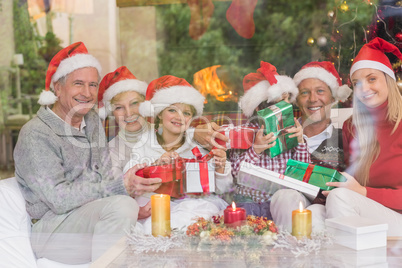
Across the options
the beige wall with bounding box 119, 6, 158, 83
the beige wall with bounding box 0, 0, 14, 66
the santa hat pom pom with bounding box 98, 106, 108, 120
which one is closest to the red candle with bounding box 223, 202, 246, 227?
the santa hat pom pom with bounding box 98, 106, 108, 120

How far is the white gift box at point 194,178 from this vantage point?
179 cm

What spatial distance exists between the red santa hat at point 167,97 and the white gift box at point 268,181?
1.24 feet

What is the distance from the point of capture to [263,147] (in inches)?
71.1

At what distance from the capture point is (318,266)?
1.22m

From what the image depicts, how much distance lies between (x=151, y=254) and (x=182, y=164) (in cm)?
53

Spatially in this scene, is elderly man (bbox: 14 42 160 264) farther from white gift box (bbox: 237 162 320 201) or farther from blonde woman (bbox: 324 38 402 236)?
blonde woman (bbox: 324 38 402 236)

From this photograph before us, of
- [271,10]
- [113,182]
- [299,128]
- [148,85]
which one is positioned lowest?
[113,182]

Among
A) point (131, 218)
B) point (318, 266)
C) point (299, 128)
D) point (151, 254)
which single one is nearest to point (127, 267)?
point (151, 254)

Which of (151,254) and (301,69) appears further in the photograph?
(301,69)

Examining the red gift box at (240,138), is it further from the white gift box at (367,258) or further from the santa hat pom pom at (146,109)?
the white gift box at (367,258)

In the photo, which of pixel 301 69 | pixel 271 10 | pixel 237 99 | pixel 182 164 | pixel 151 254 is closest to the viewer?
pixel 151 254

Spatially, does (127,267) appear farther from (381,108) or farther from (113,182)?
(381,108)

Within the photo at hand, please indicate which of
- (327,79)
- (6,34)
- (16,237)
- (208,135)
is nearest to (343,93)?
(327,79)

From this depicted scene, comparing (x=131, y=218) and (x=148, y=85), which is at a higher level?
(x=148, y=85)
